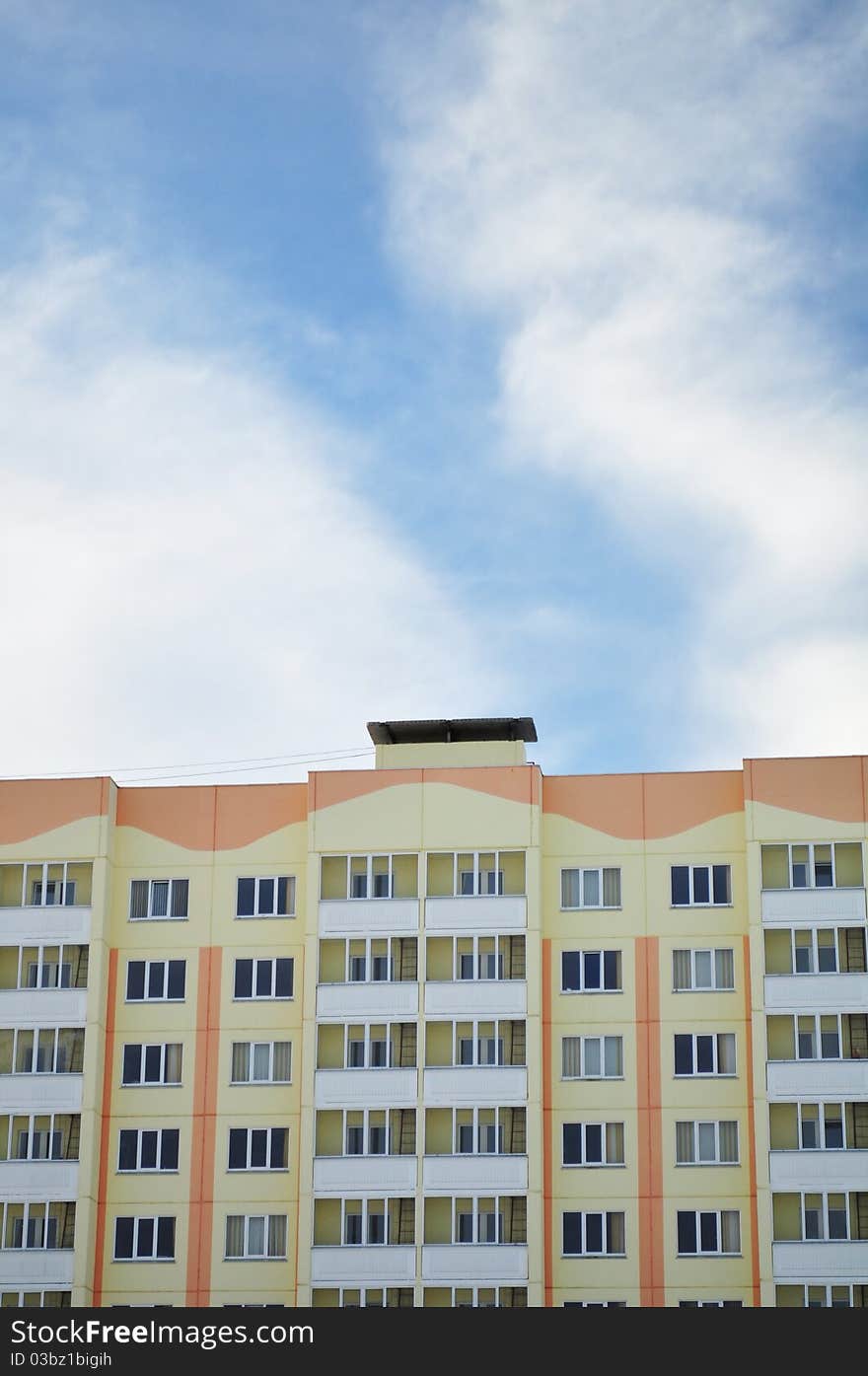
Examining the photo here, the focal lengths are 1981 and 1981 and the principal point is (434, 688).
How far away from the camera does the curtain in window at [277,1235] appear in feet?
209

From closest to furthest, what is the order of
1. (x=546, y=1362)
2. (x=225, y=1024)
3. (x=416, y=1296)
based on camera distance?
(x=546, y=1362)
(x=416, y=1296)
(x=225, y=1024)

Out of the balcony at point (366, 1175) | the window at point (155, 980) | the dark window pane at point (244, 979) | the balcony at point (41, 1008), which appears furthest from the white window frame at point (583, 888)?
the balcony at point (41, 1008)

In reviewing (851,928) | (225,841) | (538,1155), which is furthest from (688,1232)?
(225,841)

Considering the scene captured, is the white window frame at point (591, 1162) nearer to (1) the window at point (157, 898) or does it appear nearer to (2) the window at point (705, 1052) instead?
(2) the window at point (705, 1052)

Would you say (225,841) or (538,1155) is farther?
(225,841)

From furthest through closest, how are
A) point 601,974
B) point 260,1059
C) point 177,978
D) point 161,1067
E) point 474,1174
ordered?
point 177,978 < point 260,1059 < point 161,1067 < point 601,974 < point 474,1174

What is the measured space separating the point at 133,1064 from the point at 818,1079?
22305 mm

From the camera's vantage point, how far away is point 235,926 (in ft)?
220

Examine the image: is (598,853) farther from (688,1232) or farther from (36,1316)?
(36,1316)

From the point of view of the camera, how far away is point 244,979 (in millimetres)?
66500

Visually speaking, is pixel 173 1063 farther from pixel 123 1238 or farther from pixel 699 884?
pixel 699 884

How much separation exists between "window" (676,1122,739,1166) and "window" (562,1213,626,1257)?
2837 millimetres

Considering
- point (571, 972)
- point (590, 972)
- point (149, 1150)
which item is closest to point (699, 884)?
point (590, 972)

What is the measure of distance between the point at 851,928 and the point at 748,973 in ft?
11.9
